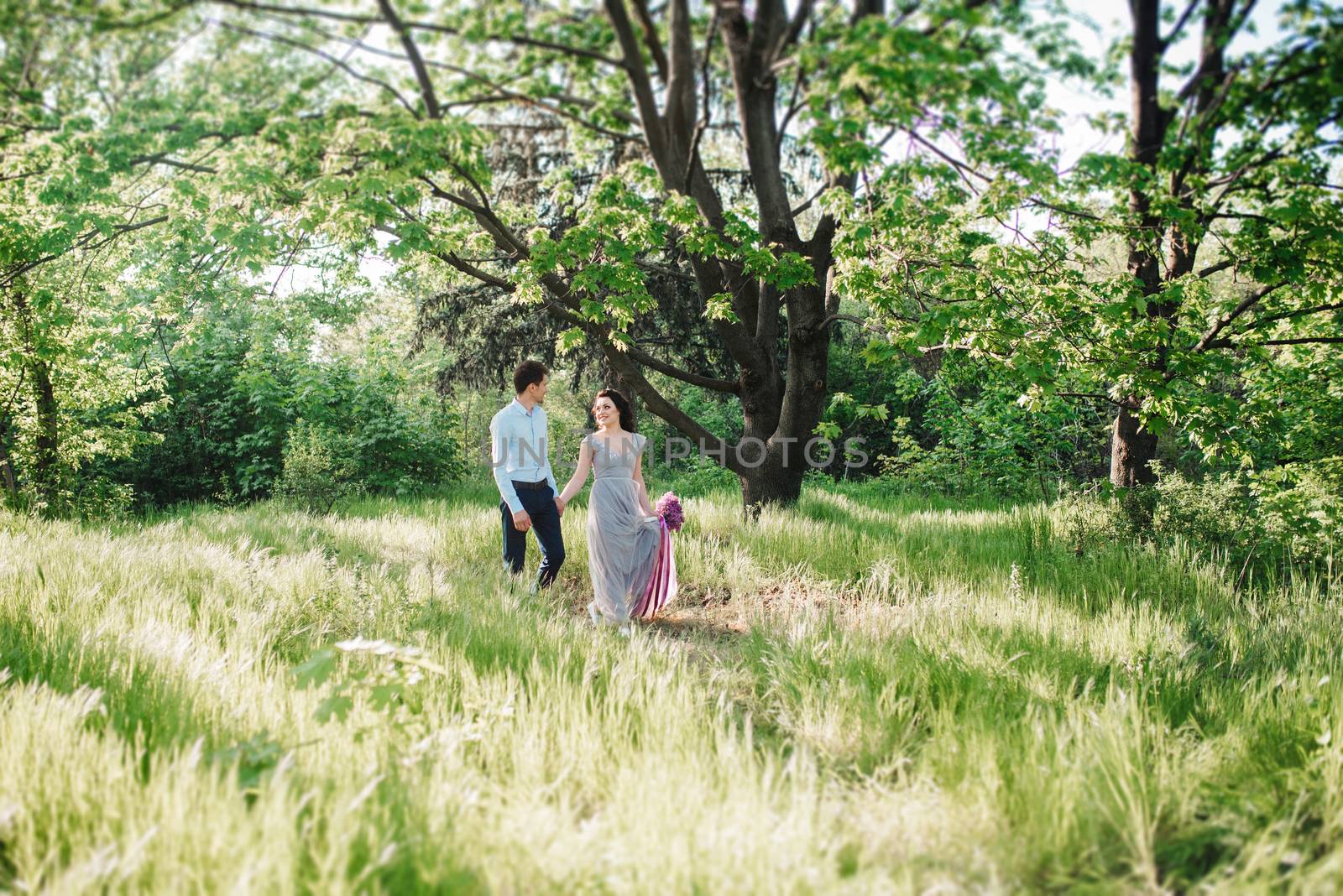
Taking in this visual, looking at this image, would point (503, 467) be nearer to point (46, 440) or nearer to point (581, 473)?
point (581, 473)

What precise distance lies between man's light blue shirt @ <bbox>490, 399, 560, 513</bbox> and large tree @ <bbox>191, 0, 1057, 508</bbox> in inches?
50.7

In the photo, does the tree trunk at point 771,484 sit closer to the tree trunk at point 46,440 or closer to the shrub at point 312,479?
the shrub at point 312,479

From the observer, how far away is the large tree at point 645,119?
430cm

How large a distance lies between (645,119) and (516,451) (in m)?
2.86

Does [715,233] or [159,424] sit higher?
[715,233]

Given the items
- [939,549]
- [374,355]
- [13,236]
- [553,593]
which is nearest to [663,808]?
[553,593]

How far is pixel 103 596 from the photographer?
15.4 ft

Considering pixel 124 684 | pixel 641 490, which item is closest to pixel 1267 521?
pixel 641 490

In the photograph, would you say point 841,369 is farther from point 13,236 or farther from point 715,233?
point 13,236

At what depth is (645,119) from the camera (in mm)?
6008

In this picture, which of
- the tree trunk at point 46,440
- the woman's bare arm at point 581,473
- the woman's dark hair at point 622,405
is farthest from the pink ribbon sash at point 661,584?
the tree trunk at point 46,440

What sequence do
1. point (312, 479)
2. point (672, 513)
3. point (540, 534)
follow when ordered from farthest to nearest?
point (312, 479) → point (672, 513) → point (540, 534)

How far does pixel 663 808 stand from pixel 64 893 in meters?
1.63

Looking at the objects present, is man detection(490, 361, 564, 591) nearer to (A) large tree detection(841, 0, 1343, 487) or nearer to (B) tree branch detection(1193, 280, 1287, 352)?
(A) large tree detection(841, 0, 1343, 487)
